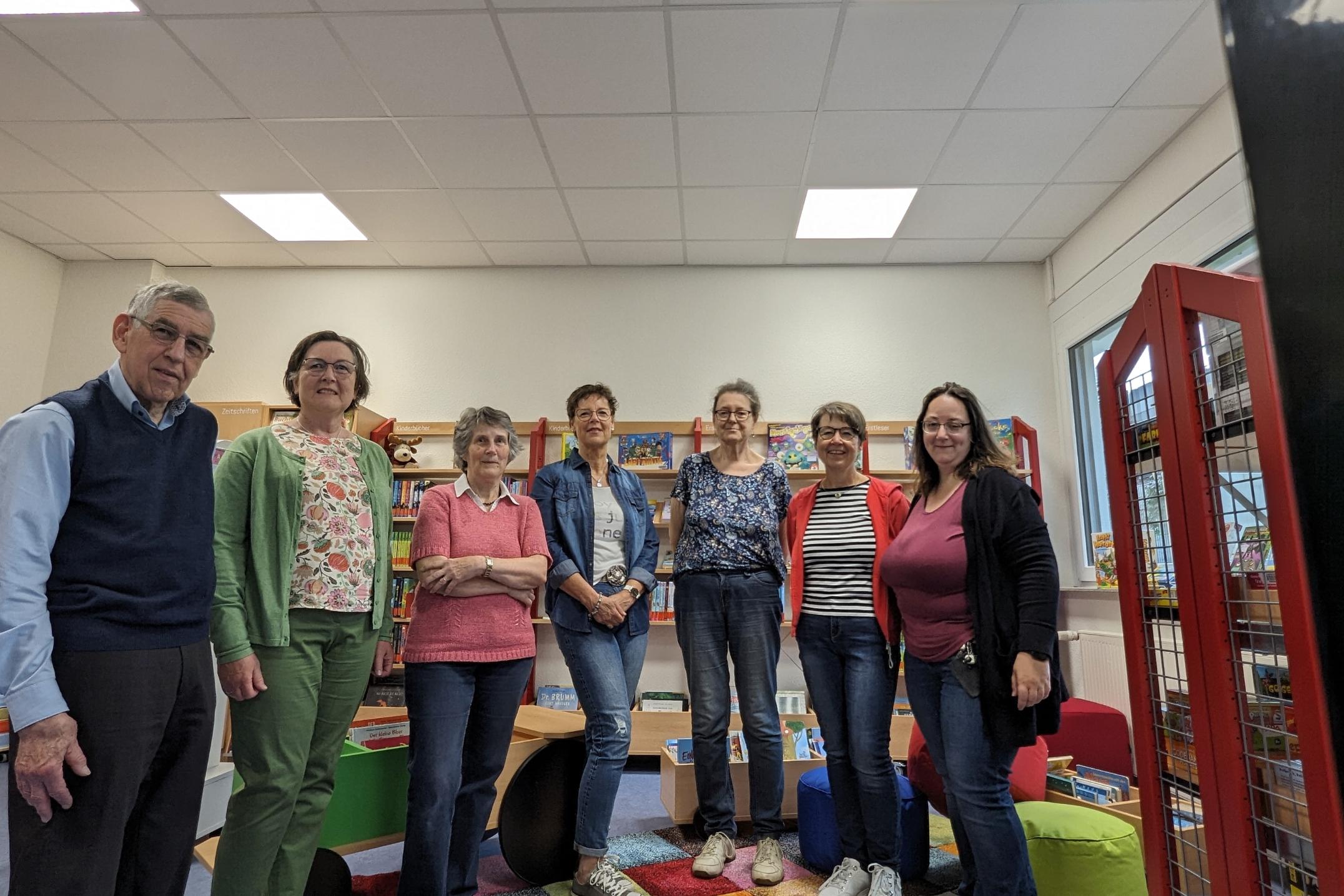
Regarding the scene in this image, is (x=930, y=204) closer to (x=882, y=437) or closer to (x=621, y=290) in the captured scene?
(x=882, y=437)

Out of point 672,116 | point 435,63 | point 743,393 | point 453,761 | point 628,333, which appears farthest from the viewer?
point 628,333

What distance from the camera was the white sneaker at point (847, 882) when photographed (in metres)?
1.94

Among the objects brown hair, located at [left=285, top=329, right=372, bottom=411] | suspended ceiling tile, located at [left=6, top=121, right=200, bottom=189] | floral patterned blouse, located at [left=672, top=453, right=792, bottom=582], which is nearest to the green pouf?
floral patterned blouse, located at [left=672, top=453, right=792, bottom=582]

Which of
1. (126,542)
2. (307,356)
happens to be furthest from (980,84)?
(126,542)

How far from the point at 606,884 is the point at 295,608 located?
1.13 metres

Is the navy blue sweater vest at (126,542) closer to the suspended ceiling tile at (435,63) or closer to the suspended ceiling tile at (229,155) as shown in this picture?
the suspended ceiling tile at (435,63)

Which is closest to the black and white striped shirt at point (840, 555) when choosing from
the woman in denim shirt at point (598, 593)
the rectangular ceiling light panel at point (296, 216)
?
the woman in denim shirt at point (598, 593)

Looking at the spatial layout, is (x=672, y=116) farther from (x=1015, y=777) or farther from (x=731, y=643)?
(x=1015, y=777)

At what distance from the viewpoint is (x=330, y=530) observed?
1.68 meters

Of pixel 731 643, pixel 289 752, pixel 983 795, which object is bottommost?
pixel 983 795

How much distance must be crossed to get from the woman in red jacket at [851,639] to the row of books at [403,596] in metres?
2.59

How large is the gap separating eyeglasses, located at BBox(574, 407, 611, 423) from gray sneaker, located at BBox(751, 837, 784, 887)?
4.58ft

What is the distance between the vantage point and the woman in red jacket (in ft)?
6.55

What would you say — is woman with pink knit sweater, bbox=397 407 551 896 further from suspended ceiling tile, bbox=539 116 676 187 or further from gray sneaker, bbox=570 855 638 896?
suspended ceiling tile, bbox=539 116 676 187
